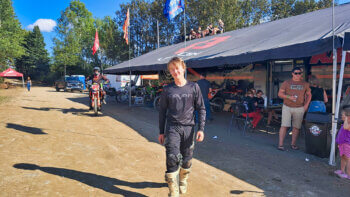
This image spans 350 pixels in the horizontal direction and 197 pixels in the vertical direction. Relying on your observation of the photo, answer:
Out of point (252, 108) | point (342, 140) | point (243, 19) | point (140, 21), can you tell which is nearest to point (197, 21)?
point (243, 19)

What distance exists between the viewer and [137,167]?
158 inches

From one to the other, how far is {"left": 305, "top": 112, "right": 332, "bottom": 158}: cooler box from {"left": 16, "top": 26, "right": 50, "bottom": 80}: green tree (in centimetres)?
5656

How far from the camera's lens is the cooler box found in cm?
440

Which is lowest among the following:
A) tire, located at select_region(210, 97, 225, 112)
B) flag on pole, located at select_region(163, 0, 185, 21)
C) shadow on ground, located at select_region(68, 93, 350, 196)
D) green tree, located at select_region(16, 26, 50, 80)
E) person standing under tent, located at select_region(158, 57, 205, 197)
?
shadow on ground, located at select_region(68, 93, 350, 196)

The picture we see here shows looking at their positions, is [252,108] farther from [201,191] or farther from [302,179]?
[201,191]

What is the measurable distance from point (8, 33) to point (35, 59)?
20.9 m

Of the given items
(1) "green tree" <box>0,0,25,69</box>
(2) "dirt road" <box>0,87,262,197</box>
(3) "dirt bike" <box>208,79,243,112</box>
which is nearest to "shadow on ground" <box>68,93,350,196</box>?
(2) "dirt road" <box>0,87,262,197</box>

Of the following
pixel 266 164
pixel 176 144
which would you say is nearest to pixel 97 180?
pixel 176 144

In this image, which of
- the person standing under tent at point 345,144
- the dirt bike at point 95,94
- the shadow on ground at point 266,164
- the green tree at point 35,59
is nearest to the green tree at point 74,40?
the green tree at point 35,59

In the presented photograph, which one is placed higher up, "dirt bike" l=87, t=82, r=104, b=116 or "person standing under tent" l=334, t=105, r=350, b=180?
"dirt bike" l=87, t=82, r=104, b=116

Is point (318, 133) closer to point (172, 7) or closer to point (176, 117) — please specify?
point (176, 117)

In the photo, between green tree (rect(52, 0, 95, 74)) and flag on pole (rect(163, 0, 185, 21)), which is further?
green tree (rect(52, 0, 95, 74))

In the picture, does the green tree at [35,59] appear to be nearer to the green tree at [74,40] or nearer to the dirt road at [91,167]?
the green tree at [74,40]

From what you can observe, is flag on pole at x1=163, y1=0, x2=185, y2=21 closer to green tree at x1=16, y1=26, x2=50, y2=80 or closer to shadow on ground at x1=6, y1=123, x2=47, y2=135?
shadow on ground at x1=6, y1=123, x2=47, y2=135
